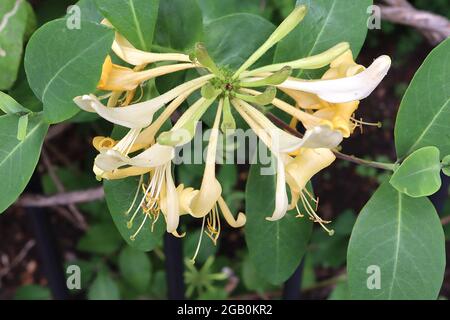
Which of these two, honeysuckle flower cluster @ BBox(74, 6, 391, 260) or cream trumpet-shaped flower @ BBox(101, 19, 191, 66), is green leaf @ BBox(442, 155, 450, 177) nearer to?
honeysuckle flower cluster @ BBox(74, 6, 391, 260)

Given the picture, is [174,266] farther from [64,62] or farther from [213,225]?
[64,62]

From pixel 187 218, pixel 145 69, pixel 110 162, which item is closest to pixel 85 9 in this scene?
pixel 145 69

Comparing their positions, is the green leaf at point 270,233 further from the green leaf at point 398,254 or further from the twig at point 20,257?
the twig at point 20,257

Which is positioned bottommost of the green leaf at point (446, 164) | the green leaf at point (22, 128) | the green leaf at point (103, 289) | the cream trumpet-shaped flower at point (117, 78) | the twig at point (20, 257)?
the green leaf at point (103, 289)

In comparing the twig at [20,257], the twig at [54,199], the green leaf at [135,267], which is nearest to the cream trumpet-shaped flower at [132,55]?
the twig at [54,199]

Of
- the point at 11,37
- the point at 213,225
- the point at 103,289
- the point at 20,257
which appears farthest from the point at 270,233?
the point at 20,257

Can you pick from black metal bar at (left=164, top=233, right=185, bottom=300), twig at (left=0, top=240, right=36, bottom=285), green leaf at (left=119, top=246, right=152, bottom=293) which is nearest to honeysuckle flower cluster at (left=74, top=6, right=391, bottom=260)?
black metal bar at (left=164, top=233, right=185, bottom=300)
